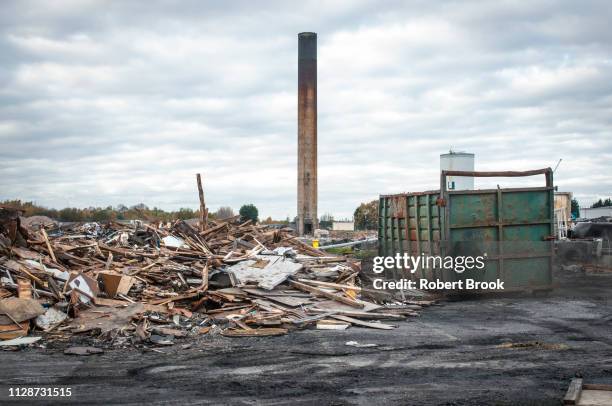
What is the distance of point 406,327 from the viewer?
35.2 ft

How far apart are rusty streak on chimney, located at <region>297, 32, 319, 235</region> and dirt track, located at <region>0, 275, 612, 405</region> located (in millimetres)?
24278

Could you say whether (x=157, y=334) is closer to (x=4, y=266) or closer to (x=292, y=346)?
(x=292, y=346)

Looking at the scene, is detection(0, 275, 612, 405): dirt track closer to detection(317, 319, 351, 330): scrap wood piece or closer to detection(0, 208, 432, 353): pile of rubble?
detection(317, 319, 351, 330): scrap wood piece

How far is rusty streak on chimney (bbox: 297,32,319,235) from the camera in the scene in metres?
34.3

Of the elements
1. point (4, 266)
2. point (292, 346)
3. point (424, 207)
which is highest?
point (424, 207)

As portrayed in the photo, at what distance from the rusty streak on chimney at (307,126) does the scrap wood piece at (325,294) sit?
21641 mm

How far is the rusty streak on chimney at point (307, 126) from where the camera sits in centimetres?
3434

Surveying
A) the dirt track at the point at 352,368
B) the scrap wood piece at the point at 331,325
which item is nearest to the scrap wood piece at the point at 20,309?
the dirt track at the point at 352,368

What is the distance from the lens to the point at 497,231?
13750 millimetres

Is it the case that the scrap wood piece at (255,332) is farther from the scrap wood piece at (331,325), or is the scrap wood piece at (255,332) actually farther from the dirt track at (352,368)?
the scrap wood piece at (331,325)

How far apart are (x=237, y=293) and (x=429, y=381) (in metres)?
6.11

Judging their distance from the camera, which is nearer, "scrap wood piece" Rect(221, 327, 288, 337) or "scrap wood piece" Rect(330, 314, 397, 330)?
"scrap wood piece" Rect(221, 327, 288, 337)

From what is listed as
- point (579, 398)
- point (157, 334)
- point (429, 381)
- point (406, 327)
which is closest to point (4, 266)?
point (157, 334)

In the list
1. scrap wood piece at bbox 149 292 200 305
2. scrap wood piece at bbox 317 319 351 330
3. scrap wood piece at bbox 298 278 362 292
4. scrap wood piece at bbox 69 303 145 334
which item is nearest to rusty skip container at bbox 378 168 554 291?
scrap wood piece at bbox 298 278 362 292
